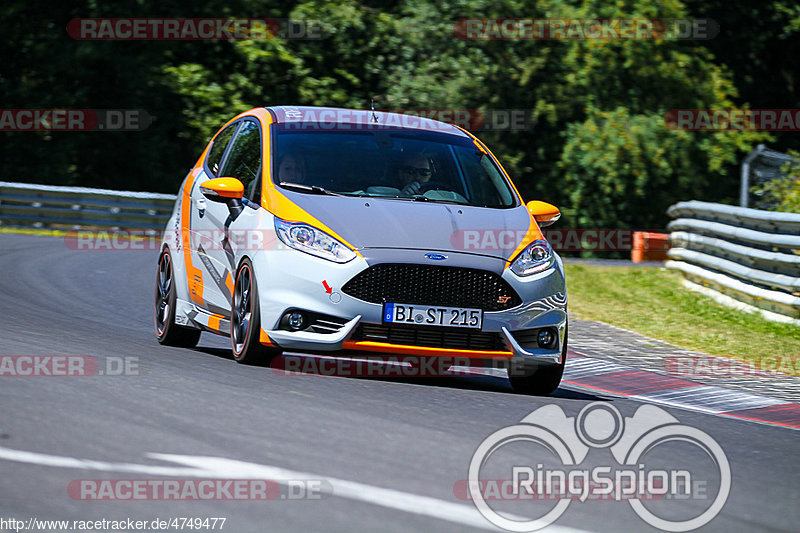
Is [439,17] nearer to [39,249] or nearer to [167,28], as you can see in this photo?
[167,28]

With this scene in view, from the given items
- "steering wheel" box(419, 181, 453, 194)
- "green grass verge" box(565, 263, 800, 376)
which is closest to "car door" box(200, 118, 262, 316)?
"steering wheel" box(419, 181, 453, 194)

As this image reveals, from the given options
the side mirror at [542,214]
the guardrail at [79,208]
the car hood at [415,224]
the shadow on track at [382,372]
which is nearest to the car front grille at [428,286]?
the car hood at [415,224]

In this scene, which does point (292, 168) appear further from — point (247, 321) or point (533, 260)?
point (533, 260)

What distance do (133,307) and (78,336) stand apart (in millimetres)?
3461

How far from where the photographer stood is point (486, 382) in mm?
9055

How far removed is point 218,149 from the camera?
9953mm

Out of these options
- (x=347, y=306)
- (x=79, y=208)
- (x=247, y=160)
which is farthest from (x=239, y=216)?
(x=79, y=208)

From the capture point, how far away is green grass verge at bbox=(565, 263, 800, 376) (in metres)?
12.1

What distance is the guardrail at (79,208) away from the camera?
26.0 m

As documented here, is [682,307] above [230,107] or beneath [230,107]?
beneath

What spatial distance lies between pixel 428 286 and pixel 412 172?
4.42 ft

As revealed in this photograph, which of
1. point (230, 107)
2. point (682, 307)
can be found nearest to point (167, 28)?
point (230, 107)

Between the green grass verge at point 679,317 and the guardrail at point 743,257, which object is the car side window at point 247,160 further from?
the guardrail at point 743,257

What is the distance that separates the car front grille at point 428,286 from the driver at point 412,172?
106cm
